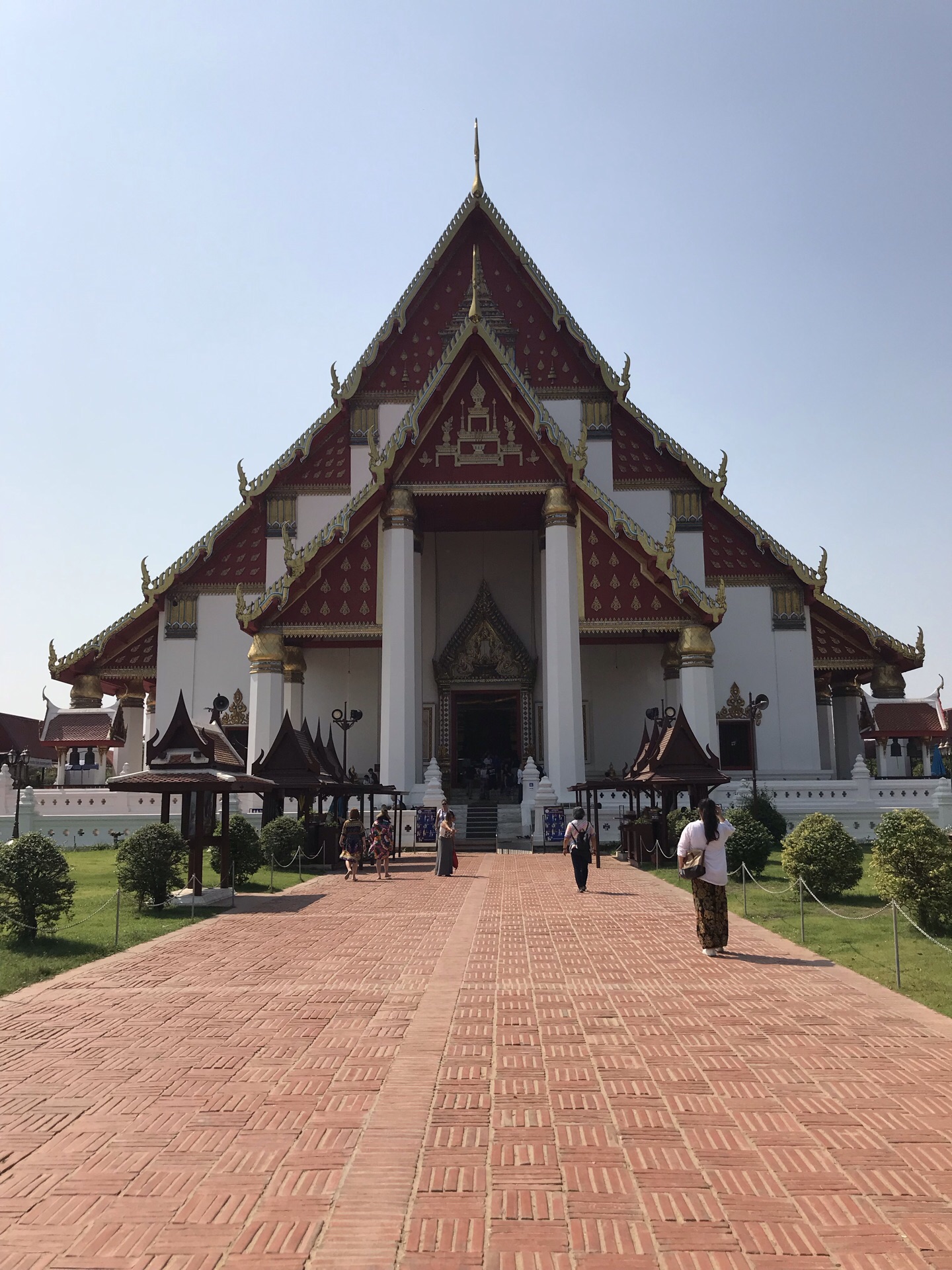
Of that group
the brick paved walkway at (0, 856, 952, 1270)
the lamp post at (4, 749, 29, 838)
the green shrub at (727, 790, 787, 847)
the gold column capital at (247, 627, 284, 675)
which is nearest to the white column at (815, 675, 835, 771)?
the green shrub at (727, 790, 787, 847)

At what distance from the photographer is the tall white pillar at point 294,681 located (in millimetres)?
24562

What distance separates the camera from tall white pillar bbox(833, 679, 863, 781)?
29578 millimetres

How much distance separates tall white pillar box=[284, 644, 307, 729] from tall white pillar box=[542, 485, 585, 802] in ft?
19.6

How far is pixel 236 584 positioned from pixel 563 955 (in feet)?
66.5

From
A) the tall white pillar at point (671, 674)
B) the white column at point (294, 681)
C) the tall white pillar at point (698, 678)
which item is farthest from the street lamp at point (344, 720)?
the tall white pillar at point (671, 674)

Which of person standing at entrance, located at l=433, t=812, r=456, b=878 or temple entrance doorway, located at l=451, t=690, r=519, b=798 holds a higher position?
temple entrance doorway, located at l=451, t=690, r=519, b=798

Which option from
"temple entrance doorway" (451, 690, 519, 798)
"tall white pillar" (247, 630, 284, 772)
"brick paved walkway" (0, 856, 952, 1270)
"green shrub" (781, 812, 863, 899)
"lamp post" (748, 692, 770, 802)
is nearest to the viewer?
"brick paved walkway" (0, 856, 952, 1270)

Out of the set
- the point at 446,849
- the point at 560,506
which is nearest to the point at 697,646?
the point at 560,506

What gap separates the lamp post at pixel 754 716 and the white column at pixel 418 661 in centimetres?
760

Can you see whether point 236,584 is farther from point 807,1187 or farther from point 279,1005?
point 807,1187

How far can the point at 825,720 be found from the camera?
1238 inches

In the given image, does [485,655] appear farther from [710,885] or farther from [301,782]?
[710,885]

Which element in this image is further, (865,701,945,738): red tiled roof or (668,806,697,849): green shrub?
(865,701,945,738): red tiled roof

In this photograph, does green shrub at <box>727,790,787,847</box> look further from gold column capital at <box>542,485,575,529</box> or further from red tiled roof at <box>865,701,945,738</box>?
red tiled roof at <box>865,701,945,738</box>
